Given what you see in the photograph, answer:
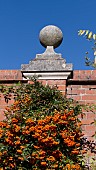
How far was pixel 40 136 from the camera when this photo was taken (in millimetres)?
3465

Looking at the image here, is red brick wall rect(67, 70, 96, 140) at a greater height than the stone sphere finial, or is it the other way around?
the stone sphere finial

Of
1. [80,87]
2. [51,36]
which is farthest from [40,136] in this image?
[51,36]

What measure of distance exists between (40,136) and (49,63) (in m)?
1.07

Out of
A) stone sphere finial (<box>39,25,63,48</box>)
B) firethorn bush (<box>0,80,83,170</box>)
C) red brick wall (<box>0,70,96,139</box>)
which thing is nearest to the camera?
firethorn bush (<box>0,80,83,170</box>)

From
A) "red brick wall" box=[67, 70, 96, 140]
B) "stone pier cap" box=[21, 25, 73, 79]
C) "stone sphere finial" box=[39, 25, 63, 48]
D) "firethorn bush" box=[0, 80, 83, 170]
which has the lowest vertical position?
"firethorn bush" box=[0, 80, 83, 170]

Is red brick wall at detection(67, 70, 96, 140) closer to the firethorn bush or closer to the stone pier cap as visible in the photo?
the stone pier cap

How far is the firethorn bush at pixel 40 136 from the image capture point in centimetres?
347

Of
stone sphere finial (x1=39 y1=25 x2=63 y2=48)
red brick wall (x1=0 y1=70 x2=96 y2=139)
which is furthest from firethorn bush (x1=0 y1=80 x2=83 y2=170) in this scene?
stone sphere finial (x1=39 y1=25 x2=63 y2=48)

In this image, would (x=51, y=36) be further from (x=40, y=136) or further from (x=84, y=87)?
(x=40, y=136)

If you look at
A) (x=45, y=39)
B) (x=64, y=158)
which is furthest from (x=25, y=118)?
(x=45, y=39)

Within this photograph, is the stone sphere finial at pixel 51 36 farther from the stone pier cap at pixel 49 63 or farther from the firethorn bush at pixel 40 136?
the firethorn bush at pixel 40 136

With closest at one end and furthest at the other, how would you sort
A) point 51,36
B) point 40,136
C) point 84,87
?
point 40,136 < point 84,87 < point 51,36

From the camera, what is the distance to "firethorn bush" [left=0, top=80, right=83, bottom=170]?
137 inches

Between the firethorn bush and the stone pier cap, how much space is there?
1.46ft
